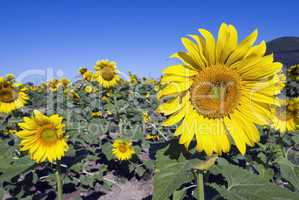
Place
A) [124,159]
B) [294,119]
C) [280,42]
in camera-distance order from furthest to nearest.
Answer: [280,42]
[124,159]
[294,119]

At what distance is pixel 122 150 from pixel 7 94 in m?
2.02

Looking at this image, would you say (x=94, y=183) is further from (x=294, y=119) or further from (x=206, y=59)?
(x=206, y=59)

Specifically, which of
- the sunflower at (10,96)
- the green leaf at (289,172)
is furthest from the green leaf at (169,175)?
the sunflower at (10,96)

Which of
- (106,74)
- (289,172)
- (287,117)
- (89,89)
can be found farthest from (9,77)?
(289,172)

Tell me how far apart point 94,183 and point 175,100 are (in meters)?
3.47

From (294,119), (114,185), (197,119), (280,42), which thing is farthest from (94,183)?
(280,42)

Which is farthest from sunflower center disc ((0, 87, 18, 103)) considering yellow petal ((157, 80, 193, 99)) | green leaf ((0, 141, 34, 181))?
yellow petal ((157, 80, 193, 99))

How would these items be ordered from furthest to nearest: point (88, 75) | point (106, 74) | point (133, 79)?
point (133, 79)
point (88, 75)
point (106, 74)

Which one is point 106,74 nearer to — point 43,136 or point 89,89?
point 89,89

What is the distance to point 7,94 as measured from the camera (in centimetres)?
510

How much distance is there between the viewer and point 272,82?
1891 millimetres

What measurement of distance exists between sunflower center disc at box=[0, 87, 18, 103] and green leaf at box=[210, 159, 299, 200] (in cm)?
416

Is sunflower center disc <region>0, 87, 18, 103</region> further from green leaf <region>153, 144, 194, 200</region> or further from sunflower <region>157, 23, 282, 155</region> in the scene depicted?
green leaf <region>153, 144, 194, 200</region>

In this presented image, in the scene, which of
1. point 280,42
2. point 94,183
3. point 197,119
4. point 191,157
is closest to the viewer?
point 191,157
